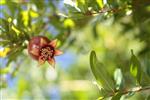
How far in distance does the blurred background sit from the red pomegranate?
1.8 inches

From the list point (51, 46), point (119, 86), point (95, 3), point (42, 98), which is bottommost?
point (42, 98)

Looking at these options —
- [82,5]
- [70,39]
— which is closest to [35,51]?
[82,5]

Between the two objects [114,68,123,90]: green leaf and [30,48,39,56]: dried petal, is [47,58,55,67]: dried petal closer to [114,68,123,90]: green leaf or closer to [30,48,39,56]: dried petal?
[30,48,39,56]: dried petal

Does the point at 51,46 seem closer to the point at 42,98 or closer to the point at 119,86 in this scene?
the point at 119,86

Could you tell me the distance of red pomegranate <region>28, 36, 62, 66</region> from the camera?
135 centimetres

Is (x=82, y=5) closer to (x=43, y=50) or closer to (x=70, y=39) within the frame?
(x=43, y=50)

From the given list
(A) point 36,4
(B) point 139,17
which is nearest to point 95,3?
(B) point 139,17

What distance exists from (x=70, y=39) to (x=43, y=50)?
0.47m

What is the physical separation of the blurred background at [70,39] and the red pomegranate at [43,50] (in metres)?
0.04

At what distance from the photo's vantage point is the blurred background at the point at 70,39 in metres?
1.31

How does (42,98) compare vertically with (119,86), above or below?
below

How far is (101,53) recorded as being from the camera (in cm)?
229

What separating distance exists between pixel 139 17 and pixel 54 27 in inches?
14.7

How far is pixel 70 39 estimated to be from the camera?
1.86 metres
